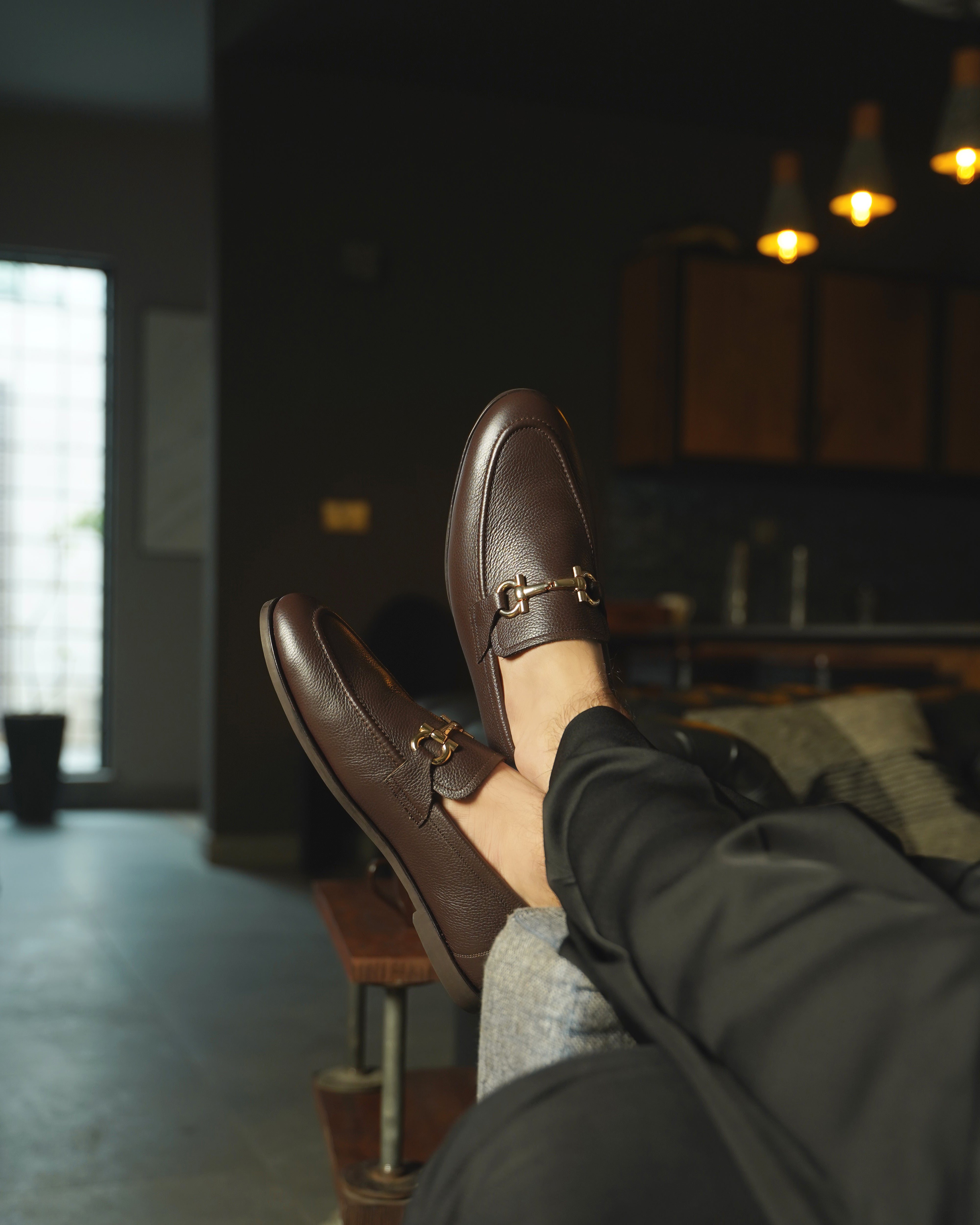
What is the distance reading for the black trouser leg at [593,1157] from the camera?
48 centimetres

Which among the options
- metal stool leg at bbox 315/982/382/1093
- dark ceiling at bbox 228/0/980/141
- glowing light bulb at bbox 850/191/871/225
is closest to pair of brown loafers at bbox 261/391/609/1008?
metal stool leg at bbox 315/982/382/1093

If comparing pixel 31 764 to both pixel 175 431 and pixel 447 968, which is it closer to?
pixel 175 431

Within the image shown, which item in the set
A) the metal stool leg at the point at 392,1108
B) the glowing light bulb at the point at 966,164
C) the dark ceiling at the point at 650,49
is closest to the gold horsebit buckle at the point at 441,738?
the metal stool leg at the point at 392,1108

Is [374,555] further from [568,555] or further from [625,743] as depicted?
[625,743]

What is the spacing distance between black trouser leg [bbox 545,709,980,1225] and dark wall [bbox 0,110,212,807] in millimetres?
4752

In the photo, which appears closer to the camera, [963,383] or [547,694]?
[547,694]

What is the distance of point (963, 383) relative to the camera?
15.0 ft

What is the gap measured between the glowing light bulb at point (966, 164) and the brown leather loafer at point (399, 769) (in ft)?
6.44

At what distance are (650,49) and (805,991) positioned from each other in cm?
401

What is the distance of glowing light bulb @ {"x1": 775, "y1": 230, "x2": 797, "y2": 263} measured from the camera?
3.07m

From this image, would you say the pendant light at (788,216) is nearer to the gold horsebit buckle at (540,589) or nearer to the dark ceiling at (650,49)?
the dark ceiling at (650,49)

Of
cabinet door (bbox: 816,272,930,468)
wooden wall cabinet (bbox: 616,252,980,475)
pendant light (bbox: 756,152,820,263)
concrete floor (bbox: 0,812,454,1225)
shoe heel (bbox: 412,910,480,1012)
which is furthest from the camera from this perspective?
cabinet door (bbox: 816,272,930,468)

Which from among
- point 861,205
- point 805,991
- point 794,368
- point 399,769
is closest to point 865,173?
point 861,205

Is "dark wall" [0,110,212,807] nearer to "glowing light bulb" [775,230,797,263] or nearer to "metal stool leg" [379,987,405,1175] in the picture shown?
"glowing light bulb" [775,230,797,263]
